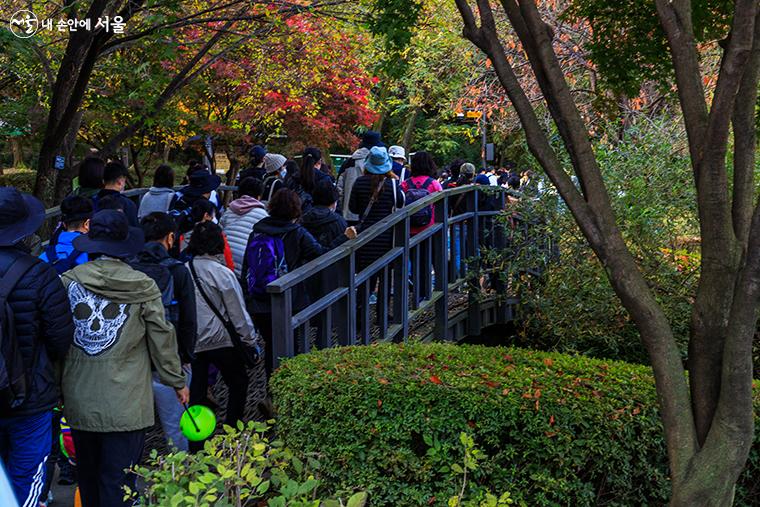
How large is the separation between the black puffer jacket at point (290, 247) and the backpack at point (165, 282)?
1430 millimetres

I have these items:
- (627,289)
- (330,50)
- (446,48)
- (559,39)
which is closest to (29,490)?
(627,289)

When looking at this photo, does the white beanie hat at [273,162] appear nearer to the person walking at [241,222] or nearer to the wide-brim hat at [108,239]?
the person walking at [241,222]

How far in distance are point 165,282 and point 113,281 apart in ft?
2.50

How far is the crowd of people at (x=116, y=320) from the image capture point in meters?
4.45

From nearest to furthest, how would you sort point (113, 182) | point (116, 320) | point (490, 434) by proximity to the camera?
point (490, 434) < point (116, 320) < point (113, 182)

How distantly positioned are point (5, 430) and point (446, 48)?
18.5m

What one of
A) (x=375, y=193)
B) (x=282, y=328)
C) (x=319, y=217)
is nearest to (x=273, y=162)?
(x=375, y=193)

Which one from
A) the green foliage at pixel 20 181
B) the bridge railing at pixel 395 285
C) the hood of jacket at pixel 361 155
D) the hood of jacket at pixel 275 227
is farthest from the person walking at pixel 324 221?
the green foliage at pixel 20 181

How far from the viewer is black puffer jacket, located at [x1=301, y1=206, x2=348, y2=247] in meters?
8.05

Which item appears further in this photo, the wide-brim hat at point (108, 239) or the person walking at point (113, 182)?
the person walking at point (113, 182)

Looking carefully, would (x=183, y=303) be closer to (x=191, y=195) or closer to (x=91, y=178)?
(x=91, y=178)

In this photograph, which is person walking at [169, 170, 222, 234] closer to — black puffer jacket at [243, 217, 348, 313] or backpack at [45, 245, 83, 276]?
black puffer jacket at [243, 217, 348, 313]

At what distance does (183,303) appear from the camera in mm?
5582

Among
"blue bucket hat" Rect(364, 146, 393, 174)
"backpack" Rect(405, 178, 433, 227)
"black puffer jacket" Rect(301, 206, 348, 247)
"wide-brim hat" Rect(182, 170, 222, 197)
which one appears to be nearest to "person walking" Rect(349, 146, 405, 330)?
"blue bucket hat" Rect(364, 146, 393, 174)
